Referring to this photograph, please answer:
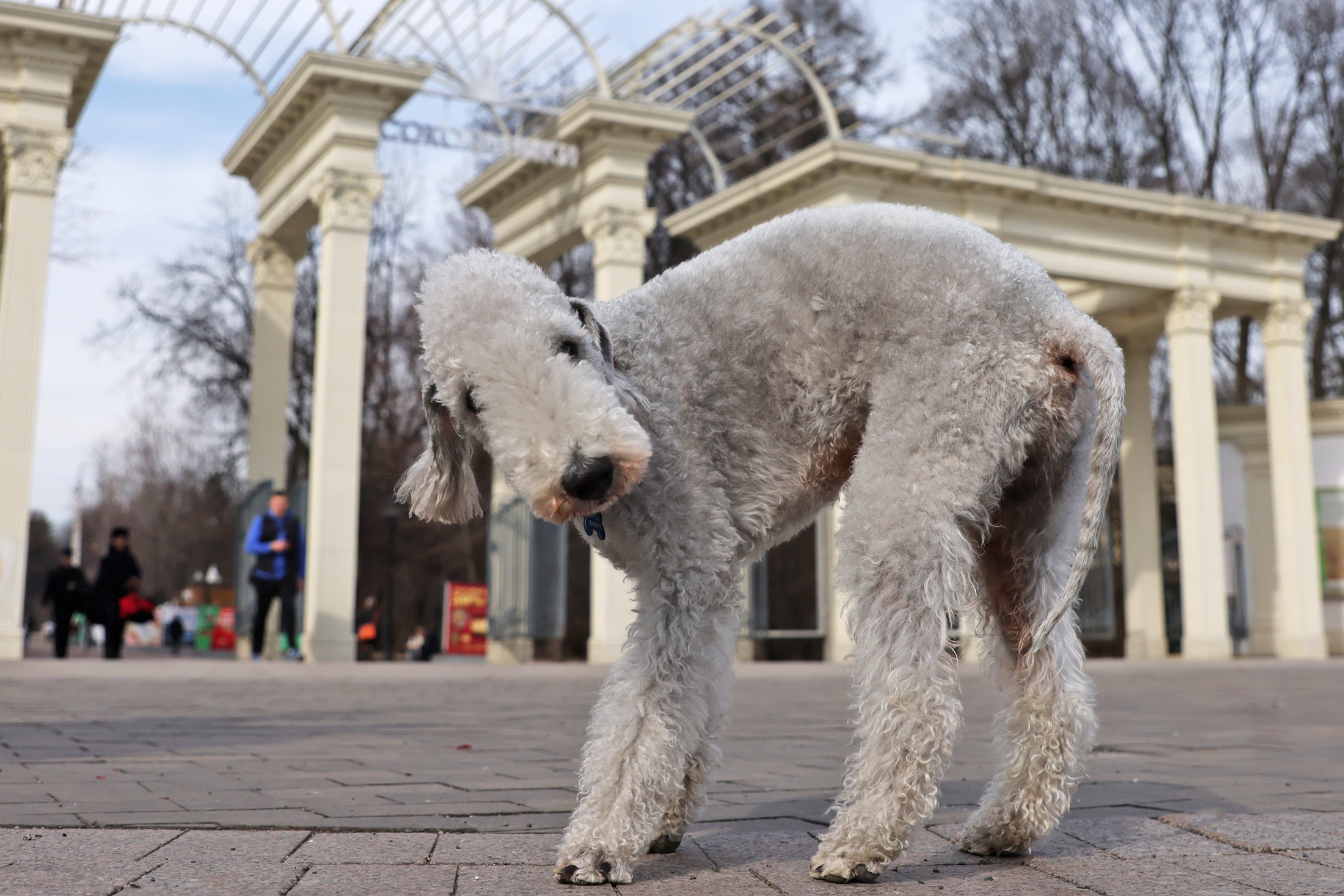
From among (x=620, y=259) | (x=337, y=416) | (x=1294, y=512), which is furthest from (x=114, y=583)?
(x=1294, y=512)

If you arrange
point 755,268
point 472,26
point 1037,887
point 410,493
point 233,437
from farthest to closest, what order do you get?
1. point 233,437
2. point 472,26
3. point 755,268
4. point 410,493
5. point 1037,887

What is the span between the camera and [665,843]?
315cm

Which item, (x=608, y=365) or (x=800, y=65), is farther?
(x=800, y=65)

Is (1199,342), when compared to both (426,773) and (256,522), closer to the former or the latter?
(256,522)

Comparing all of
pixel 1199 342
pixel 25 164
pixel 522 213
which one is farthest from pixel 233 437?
pixel 1199 342

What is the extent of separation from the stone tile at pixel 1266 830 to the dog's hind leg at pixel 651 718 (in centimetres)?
138

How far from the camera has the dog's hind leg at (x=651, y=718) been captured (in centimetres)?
273

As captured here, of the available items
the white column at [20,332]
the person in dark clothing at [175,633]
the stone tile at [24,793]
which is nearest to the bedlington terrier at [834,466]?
the stone tile at [24,793]

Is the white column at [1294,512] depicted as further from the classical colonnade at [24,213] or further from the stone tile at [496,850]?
the stone tile at [496,850]

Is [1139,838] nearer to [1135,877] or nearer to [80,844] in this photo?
[1135,877]

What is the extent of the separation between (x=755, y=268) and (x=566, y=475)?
96 cm

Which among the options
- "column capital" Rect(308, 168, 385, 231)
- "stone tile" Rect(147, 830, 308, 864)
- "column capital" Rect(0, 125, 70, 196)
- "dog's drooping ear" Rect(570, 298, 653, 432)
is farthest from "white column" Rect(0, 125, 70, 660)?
"dog's drooping ear" Rect(570, 298, 653, 432)

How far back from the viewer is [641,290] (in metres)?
3.22

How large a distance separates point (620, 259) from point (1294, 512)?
13.4m
